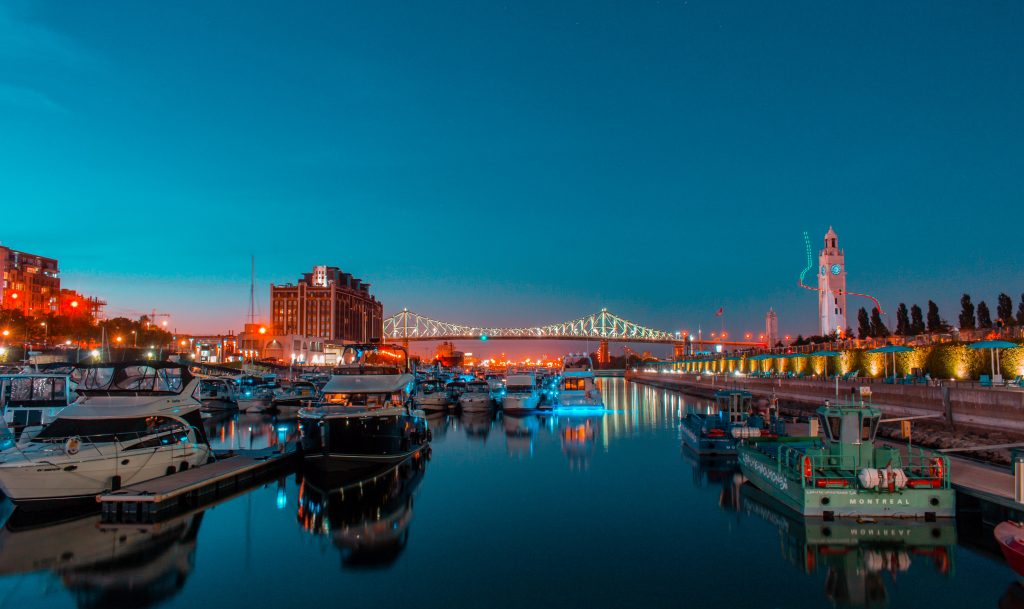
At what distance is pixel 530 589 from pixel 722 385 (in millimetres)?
65691

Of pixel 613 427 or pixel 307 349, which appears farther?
pixel 307 349

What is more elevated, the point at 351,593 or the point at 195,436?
the point at 195,436

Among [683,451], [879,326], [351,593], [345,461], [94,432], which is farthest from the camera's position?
[879,326]

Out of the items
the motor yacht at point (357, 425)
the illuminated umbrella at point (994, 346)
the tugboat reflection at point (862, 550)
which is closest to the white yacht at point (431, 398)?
the motor yacht at point (357, 425)

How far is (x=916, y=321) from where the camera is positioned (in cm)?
6794

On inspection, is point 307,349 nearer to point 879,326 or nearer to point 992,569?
point 879,326

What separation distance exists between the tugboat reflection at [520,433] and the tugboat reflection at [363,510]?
6821mm

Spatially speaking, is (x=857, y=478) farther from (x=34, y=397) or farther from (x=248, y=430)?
(x=248, y=430)

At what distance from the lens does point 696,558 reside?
15.5 m

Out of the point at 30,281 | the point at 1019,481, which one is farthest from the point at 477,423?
the point at 30,281

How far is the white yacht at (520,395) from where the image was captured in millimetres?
51844

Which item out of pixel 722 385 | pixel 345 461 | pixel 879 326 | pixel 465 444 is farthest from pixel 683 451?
pixel 879 326

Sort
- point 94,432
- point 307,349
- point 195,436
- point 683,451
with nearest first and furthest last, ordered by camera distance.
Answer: point 94,432, point 195,436, point 683,451, point 307,349

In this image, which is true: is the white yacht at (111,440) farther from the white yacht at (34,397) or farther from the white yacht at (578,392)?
the white yacht at (578,392)
